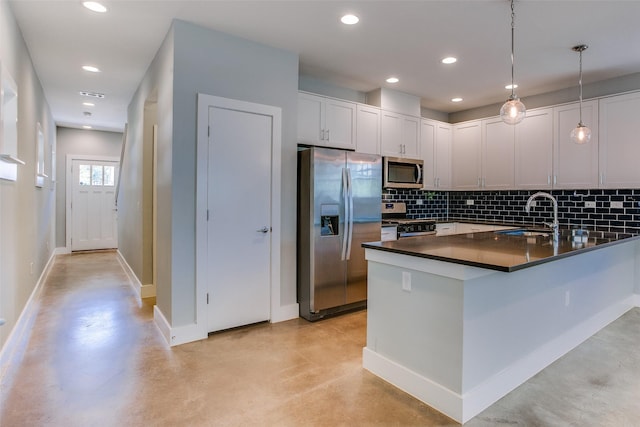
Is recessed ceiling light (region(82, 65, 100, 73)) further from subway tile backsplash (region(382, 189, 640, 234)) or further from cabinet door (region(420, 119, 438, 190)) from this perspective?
cabinet door (region(420, 119, 438, 190))

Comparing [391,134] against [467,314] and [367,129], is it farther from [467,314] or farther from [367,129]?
Answer: [467,314]

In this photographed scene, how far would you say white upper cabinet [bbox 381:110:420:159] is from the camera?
4.82m

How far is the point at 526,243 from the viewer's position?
2670 millimetres

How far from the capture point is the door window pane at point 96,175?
26.2 ft

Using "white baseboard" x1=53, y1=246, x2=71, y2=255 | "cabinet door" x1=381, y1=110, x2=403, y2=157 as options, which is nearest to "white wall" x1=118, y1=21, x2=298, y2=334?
"cabinet door" x1=381, y1=110, x2=403, y2=157

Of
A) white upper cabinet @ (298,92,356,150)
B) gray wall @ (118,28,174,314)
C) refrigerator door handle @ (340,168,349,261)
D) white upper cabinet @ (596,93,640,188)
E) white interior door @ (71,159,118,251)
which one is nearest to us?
gray wall @ (118,28,174,314)

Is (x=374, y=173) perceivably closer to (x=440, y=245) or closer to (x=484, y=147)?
(x=440, y=245)

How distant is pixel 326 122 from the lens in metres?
4.20

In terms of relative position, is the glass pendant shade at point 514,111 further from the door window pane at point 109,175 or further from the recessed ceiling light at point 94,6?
the door window pane at point 109,175

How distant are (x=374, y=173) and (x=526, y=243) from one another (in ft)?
5.93

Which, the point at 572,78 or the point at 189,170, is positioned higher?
the point at 572,78

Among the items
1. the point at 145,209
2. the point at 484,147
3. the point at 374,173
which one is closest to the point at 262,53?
the point at 374,173

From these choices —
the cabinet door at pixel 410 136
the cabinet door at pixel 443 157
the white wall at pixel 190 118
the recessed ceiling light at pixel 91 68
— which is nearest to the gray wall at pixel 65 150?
the recessed ceiling light at pixel 91 68

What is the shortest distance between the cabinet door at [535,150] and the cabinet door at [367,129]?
6.44ft
